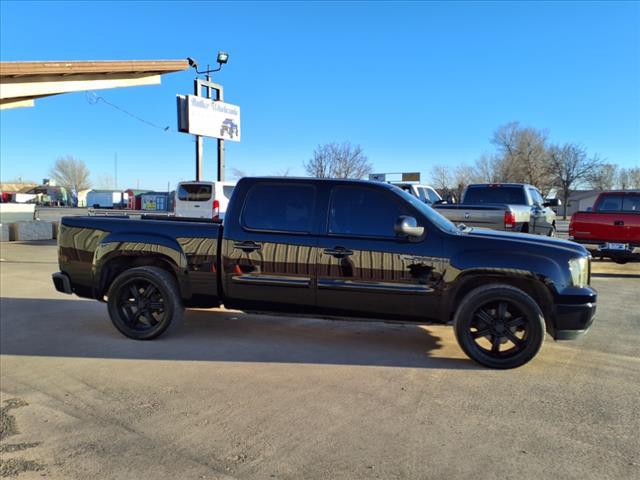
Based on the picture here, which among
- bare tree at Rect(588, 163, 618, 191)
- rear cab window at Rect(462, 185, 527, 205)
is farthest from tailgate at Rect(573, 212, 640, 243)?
bare tree at Rect(588, 163, 618, 191)

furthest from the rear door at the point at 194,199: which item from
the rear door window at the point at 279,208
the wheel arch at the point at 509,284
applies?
the wheel arch at the point at 509,284

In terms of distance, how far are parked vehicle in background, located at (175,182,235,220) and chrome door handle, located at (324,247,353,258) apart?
40.5 ft

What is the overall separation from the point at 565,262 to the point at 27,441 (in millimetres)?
4718

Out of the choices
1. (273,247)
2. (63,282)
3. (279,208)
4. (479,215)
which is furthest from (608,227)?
(63,282)

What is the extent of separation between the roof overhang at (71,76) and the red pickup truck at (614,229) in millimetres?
14226

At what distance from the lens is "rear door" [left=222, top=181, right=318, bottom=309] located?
5305mm

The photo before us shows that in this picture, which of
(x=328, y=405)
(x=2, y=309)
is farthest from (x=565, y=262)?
(x=2, y=309)

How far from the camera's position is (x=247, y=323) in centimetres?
661

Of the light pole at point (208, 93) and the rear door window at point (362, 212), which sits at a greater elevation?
the light pole at point (208, 93)

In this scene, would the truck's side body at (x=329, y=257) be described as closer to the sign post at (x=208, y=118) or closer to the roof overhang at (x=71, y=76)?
the roof overhang at (x=71, y=76)

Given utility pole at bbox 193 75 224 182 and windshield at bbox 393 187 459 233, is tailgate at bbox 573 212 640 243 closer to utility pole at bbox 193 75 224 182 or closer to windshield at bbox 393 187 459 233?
windshield at bbox 393 187 459 233

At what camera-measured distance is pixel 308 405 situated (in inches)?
155

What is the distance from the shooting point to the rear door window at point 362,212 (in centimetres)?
515

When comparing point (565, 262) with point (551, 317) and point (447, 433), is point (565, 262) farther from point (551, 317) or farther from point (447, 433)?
point (447, 433)
